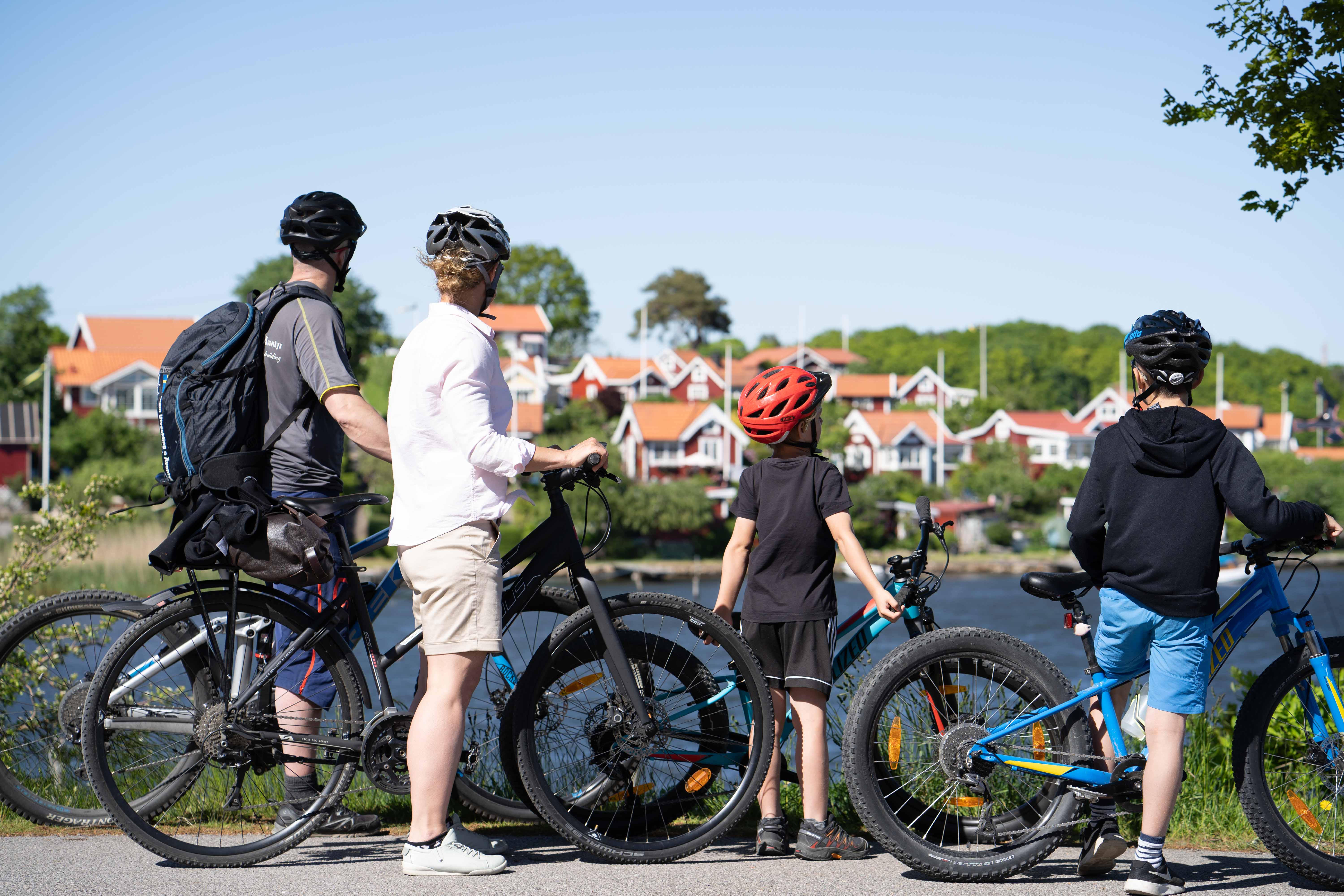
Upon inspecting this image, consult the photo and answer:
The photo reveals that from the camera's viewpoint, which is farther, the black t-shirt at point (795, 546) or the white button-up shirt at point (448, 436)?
the black t-shirt at point (795, 546)

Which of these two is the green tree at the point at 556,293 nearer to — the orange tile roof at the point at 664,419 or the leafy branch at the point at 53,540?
the orange tile roof at the point at 664,419

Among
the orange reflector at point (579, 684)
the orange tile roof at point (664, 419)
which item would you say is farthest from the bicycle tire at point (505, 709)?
the orange tile roof at point (664, 419)

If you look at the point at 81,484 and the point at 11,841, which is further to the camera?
the point at 81,484

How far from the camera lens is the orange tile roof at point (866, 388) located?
314ft

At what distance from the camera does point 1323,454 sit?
88.2 m

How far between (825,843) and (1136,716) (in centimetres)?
116

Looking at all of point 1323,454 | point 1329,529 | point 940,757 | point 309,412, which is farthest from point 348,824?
point 1323,454

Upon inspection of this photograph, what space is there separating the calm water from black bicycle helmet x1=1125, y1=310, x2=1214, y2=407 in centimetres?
956

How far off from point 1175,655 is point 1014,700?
0.55 metres

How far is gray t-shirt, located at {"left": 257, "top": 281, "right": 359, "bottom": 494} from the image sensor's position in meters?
3.85

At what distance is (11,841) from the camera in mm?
3918

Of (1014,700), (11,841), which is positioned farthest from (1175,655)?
(11,841)

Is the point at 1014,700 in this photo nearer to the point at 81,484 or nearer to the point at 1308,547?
the point at 1308,547

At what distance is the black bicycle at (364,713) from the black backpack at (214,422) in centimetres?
21
